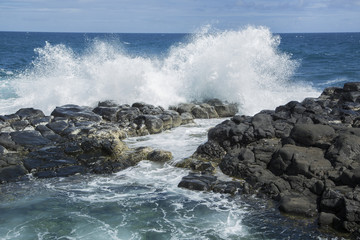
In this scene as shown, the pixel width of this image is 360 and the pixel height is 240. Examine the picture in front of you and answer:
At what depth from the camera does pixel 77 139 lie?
37.1ft

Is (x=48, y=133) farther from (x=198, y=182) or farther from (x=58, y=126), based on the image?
(x=198, y=182)

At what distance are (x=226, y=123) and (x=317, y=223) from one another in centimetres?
477

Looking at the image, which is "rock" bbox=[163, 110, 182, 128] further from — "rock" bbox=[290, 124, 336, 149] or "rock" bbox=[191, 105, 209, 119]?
"rock" bbox=[290, 124, 336, 149]

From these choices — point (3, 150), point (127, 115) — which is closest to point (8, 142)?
point (3, 150)

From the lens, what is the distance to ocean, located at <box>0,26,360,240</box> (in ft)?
24.1

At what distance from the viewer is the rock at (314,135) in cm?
948

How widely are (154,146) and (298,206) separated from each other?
4.92 meters

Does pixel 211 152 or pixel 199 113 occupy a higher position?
pixel 199 113

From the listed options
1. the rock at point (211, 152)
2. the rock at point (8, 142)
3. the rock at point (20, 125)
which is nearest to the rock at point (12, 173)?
the rock at point (8, 142)

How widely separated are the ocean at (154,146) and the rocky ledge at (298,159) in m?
0.41

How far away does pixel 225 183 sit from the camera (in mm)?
8953

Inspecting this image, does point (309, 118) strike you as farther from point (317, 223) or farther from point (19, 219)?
point (19, 219)

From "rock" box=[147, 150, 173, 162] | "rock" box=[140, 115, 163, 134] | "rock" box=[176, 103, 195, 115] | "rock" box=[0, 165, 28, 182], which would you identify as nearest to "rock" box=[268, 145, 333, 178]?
"rock" box=[147, 150, 173, 162]

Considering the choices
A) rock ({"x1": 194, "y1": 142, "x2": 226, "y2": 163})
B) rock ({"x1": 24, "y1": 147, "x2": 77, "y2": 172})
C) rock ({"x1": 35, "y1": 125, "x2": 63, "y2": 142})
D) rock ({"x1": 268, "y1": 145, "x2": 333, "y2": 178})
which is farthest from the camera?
rock ({"x1": 35, "y1": 125, "x2": 63, "y2": 142})
